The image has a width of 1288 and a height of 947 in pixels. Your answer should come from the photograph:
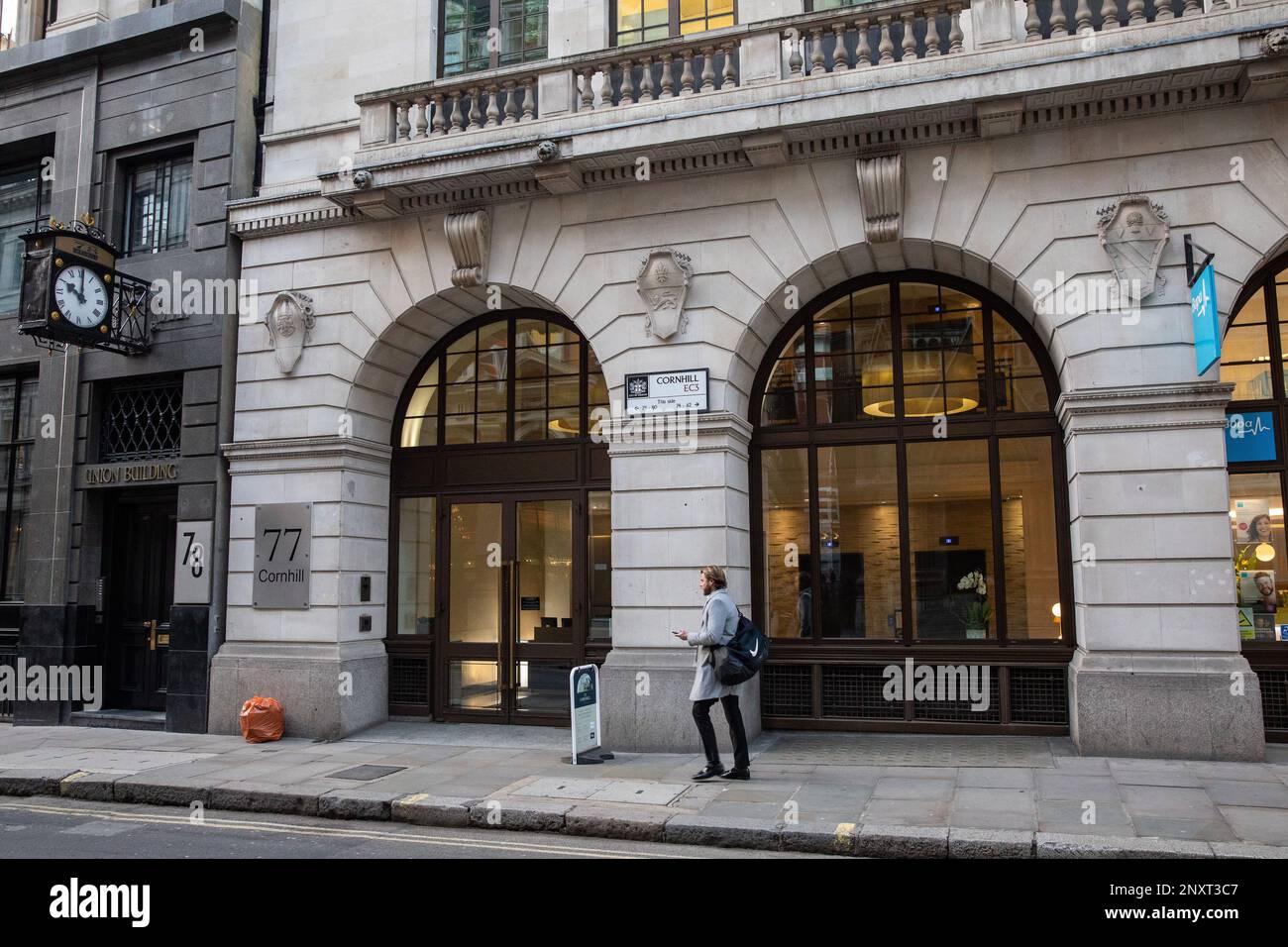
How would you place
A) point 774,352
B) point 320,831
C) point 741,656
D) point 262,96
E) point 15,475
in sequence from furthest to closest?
point 15,475 → point 262,96 → point 774,352 → point 741,656 → point 320,831

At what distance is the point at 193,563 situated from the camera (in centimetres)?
1418

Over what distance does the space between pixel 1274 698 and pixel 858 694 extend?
4457mm

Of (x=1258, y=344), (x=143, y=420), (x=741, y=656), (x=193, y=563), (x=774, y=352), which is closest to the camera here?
(x=741, y=656)

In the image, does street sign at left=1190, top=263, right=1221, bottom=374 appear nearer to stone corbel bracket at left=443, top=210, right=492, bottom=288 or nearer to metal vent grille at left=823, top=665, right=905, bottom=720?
metal vent grille at left=823, top=665, right=905, bottom=720

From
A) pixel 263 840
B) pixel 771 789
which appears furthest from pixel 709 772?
pixel 263 840

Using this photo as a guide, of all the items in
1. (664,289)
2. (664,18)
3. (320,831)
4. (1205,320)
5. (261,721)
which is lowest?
(320,831)

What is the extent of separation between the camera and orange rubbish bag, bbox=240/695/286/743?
13.0 meters

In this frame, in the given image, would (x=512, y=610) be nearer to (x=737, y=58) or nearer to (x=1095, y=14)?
(x=737, y=58)

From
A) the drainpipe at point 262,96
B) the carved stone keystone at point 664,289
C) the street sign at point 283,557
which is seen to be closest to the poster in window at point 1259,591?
the carved stone keystone at point 664,289

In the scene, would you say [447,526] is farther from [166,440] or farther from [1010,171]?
[1010,171]

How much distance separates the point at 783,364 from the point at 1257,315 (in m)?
5.44

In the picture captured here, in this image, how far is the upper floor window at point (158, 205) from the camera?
15695 millimetres

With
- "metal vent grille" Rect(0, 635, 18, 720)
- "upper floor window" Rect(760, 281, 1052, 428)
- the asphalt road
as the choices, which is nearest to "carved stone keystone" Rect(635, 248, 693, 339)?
"upper floor window" Rect(760, 281, 1052, 428)
